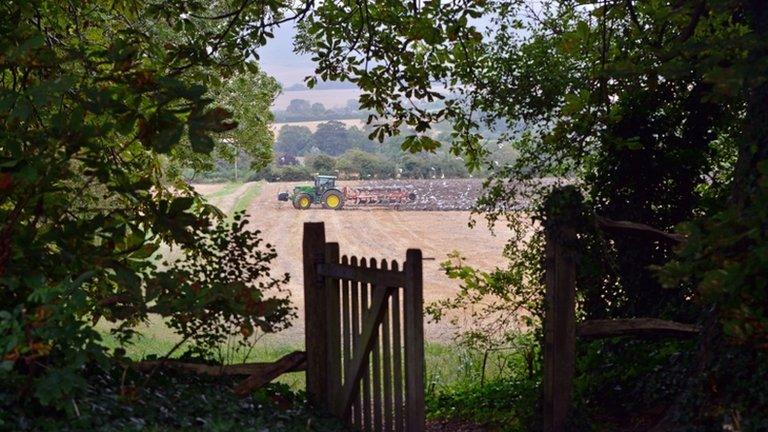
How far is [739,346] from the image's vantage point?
512 centimetres

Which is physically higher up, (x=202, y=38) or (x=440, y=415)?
(x=202, y=38)

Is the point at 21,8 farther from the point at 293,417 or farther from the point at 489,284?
the point at 489,284

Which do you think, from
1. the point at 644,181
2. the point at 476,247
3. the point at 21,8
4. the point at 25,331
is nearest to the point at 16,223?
the point at 25,331

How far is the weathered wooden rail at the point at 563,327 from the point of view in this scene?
6129mm

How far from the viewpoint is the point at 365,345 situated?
23.0 ft

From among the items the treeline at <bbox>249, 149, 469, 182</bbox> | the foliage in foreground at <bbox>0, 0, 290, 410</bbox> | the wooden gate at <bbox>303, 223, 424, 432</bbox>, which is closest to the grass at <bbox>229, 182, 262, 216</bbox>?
the treeline at <bbox>249, 149, 469, 182</bbox>

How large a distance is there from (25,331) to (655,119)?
235 inches

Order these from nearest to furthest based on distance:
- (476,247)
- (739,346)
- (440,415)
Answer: (739,346) < (440,415) < (476,247)

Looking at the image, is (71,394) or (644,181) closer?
(71,394)

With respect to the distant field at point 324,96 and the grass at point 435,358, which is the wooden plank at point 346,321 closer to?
the grass at point 435,358

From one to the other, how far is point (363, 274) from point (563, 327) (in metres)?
1.53

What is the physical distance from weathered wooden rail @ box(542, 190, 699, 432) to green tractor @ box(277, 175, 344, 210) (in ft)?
58.9

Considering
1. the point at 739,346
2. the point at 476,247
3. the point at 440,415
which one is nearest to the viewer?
the point at 739,346

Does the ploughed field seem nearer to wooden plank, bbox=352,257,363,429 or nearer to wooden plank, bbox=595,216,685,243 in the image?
wooden plank, bbox=352,257,363,429
